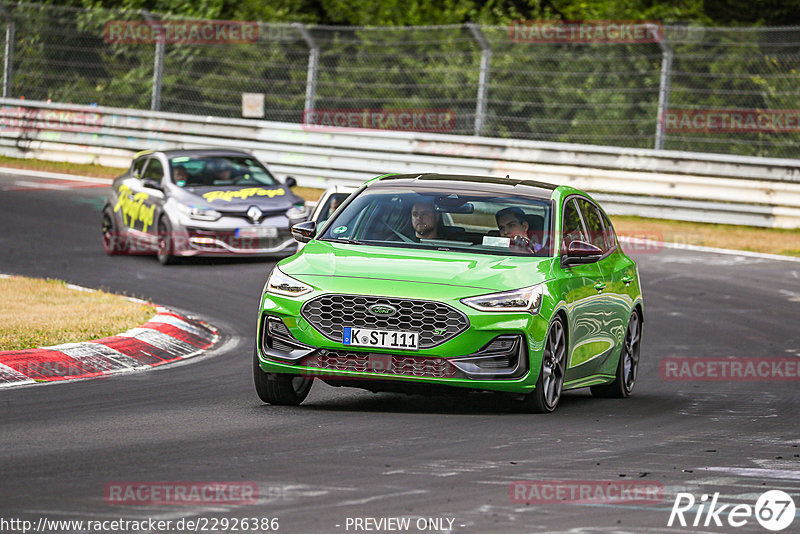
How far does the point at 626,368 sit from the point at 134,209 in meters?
9.96

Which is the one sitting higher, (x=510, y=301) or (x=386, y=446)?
(x=510, y=301)

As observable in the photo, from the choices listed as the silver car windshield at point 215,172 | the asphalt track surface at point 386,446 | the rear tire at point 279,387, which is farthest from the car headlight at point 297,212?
the rear tire at point 279,387

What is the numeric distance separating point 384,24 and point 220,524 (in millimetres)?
27810

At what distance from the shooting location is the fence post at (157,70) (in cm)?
2939

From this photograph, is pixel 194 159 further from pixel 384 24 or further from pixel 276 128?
pixel 384 24

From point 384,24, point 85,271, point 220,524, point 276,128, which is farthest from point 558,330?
point 384,24

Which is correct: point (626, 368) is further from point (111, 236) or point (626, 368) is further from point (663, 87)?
point (663, 87)

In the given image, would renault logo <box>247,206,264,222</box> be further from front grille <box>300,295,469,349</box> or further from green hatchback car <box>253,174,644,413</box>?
front grille <box>300,295,469,349</box>

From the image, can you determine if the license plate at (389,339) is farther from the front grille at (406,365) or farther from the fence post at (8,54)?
the fence post at (8,54)

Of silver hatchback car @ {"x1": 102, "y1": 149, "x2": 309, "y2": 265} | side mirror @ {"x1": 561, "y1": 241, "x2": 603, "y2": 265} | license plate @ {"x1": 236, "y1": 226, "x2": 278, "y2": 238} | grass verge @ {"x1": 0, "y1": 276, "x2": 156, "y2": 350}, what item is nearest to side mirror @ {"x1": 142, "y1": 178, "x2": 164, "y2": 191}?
silver hatchback car @ {"x1": 102, "y1": 149, "x2": 309, "y2": 265}

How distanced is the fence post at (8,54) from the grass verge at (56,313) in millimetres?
15956

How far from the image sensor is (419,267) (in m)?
9.27

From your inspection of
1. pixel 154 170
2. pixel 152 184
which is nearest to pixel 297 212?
pixel 152 184

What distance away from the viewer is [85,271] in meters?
17.9
